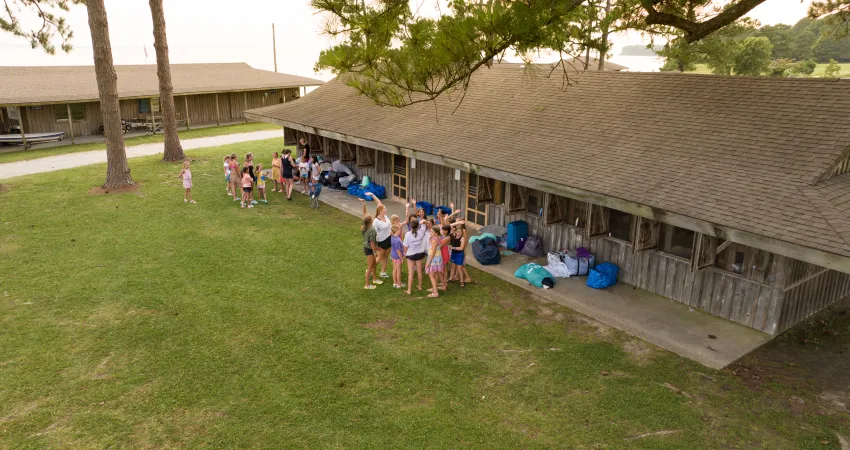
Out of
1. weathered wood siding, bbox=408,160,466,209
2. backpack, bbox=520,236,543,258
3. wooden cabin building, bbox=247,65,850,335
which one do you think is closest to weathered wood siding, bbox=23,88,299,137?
weathered wood siding, bbox=408,160,466,209

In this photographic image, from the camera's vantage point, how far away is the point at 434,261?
1062 cm

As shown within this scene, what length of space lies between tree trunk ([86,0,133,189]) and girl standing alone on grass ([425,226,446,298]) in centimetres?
1274

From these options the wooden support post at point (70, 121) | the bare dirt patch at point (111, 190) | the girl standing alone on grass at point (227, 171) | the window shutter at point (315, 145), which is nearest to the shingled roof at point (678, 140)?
the girl standing alone on grass at point (227, 171)

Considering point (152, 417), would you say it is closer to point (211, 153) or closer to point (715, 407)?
point (715, 407)

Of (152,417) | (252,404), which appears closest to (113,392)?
(152,417)

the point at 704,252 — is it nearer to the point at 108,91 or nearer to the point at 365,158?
the point at 365,158

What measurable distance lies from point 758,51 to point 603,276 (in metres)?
40.9

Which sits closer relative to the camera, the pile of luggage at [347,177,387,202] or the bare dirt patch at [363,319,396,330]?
the bare dirt patch at [363,319,396,330]

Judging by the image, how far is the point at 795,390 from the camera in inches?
310

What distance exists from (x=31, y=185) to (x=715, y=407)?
20.5 metres

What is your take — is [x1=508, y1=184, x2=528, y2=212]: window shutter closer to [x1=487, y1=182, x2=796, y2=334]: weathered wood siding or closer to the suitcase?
the suitcase

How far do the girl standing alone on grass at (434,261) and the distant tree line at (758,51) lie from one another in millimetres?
8742

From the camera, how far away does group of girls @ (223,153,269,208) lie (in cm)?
1627

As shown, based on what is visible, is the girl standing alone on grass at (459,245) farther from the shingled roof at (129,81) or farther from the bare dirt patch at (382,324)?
the shingled roof at (129,81)
